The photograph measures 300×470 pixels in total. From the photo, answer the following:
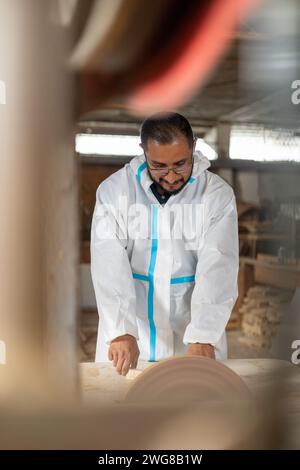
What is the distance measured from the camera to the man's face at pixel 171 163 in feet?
3.31

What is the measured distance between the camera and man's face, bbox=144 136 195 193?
1.01 m

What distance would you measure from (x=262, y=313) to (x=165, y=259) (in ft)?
0.68

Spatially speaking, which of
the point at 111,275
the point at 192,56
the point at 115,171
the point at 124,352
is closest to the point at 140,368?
the point at 124,352

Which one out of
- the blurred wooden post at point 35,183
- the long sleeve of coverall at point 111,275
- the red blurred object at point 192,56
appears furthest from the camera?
the long sleeve of coverall at point 111,275

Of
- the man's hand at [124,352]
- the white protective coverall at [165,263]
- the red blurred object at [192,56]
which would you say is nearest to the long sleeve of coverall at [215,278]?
the white protective coverall at [165,263]

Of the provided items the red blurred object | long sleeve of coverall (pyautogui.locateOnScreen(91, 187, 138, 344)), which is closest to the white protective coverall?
long sleeve of coverall (pyautogui.locateOnScreen(91, 187, 138, 344))

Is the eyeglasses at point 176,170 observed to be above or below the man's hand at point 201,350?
above

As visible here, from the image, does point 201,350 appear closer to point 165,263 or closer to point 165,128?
point 165,263

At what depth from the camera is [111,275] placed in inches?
40.5

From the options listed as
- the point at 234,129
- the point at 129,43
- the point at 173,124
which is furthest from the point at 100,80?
the point at 234,129

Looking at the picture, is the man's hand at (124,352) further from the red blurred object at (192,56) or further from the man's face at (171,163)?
the red blurred object at (192,56)

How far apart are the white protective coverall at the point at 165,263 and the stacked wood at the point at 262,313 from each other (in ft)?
0.13

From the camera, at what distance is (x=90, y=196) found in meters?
0.97

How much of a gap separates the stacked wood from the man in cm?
4
